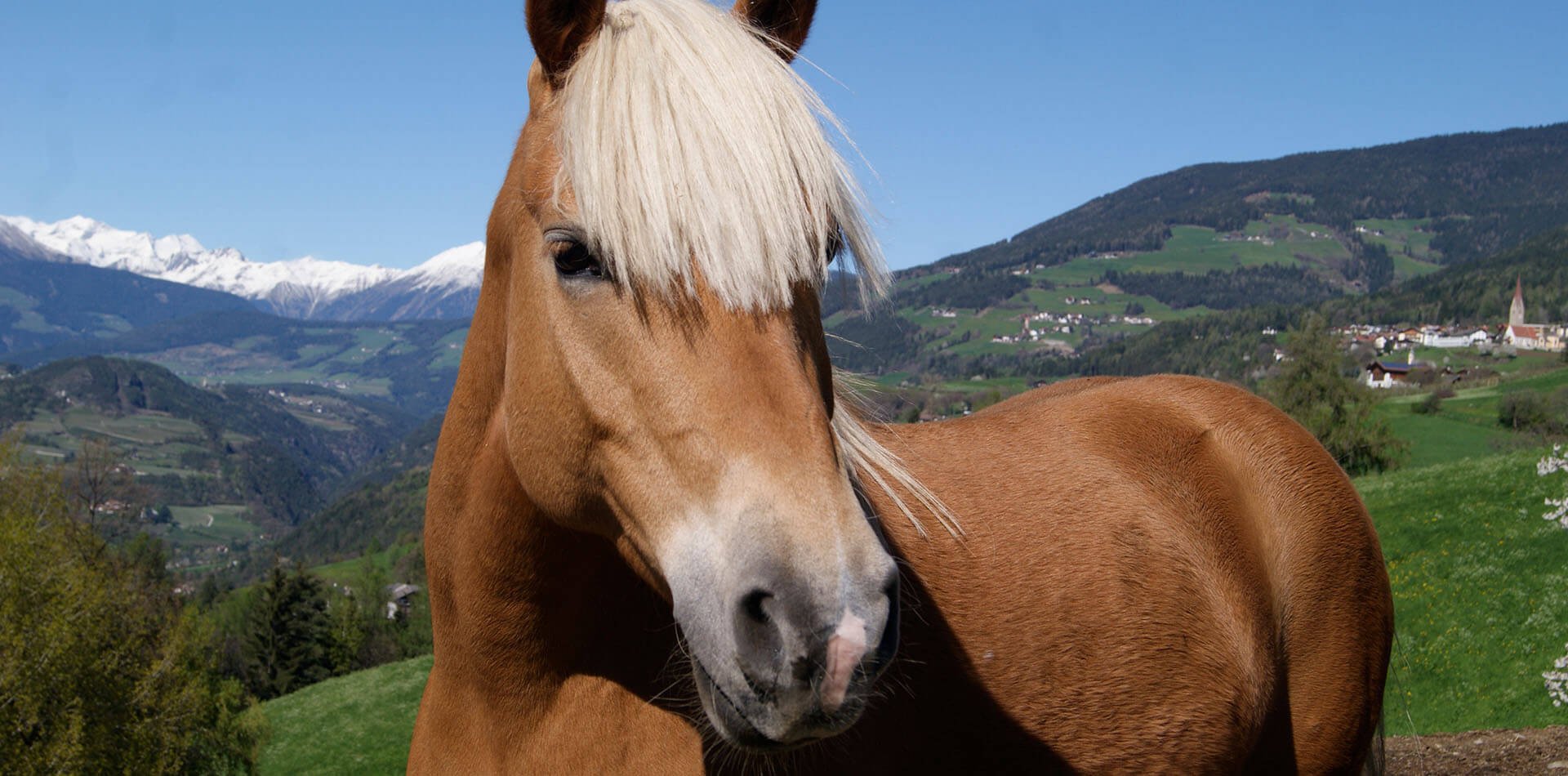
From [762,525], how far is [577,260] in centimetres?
77

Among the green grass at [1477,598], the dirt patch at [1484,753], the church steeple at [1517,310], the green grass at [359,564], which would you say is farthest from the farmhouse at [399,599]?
the church steeple at [1517,310]

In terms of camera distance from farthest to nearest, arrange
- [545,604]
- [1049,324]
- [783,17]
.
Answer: [1049,324] < [783,17] < [545,604]

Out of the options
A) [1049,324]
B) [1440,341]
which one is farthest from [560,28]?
[1049,324]

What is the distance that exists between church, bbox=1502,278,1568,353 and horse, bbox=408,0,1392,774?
5124 inches

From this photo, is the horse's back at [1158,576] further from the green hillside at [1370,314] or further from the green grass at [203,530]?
the green grass at [203,530]

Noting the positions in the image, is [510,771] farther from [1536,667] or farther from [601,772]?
[1536,667]

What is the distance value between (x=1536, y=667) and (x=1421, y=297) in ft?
586

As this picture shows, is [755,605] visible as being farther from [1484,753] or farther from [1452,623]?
[1452,623]

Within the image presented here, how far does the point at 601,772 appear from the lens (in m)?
2.29

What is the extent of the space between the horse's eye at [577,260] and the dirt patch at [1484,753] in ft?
31.7

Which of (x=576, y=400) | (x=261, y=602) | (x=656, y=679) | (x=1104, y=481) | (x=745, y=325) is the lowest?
(x=261, y=602)

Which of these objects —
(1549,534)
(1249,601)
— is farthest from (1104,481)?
(1549,534)

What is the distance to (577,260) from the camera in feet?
6.65

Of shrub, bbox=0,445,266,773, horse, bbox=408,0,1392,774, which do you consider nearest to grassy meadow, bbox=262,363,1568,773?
horse, bbox=408,0,1392,774
